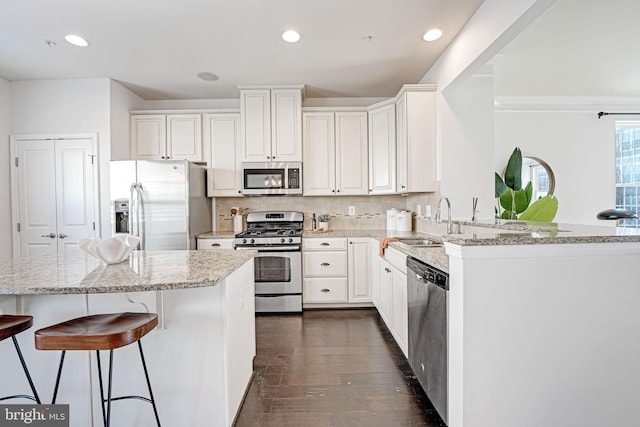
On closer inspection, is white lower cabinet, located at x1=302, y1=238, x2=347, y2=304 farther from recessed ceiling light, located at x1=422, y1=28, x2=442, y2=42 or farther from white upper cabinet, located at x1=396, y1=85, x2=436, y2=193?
recessed ceiling light, located at x1=422, y1=28, x2=442, y2=42

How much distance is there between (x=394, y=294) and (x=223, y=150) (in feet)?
8.86

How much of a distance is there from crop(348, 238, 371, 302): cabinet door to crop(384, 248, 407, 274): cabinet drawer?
737mm

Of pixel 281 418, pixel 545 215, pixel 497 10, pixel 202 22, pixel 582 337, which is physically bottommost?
pixel 281 418

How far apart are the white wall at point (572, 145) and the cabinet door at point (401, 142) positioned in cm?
213

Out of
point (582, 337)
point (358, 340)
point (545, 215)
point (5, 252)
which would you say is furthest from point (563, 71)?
point (5, 252)

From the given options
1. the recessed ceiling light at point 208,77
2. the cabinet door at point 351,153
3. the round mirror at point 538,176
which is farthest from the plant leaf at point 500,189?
the recessed ceiling light at point 208,77

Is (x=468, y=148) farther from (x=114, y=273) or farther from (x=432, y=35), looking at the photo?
Answer: (x=114, y=273)

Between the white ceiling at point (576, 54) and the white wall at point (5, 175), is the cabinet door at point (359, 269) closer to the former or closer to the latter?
the white ceiling at point (576, 54)

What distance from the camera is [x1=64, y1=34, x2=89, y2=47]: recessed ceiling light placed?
2713mm

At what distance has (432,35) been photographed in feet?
8.88

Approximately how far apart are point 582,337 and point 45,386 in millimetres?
2594

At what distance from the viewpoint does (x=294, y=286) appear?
11.7ft

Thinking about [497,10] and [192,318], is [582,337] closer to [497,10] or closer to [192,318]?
[192,318]

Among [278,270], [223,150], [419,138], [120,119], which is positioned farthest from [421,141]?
[120,119]
